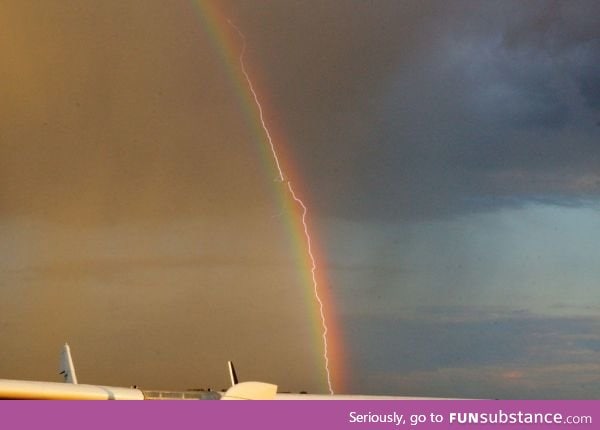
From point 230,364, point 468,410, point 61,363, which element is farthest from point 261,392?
point 61,363

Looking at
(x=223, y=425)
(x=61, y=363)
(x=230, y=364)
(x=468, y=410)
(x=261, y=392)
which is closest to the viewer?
(x=223, y=425)

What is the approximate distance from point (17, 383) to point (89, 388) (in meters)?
3.44

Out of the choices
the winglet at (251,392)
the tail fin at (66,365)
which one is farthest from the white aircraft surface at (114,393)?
the tail fin at (66,365)

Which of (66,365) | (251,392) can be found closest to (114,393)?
(251,392)

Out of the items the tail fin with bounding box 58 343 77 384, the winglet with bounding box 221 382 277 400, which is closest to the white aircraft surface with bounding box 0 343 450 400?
the winglet with bounding box 221 382 277 400

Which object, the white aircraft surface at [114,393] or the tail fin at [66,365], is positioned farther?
the tail fin at [66,365]

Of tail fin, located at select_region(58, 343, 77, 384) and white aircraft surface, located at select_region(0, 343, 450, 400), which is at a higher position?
tail fin, located at select_region(58, 343, 77, 384)

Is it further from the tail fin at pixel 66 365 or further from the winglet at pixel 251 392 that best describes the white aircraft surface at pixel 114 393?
the tail fin at pixel 66 365

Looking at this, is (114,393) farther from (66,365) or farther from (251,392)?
(66,365)

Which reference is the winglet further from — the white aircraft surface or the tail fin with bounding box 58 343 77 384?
the tail fin with bounding box 58 343 77 384

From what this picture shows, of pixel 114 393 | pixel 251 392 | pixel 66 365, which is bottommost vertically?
Result: pixel 251 392

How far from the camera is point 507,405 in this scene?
108 ft

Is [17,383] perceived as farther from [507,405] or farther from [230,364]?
[230,364]

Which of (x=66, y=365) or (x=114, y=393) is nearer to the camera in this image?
(x=114, y=393)
